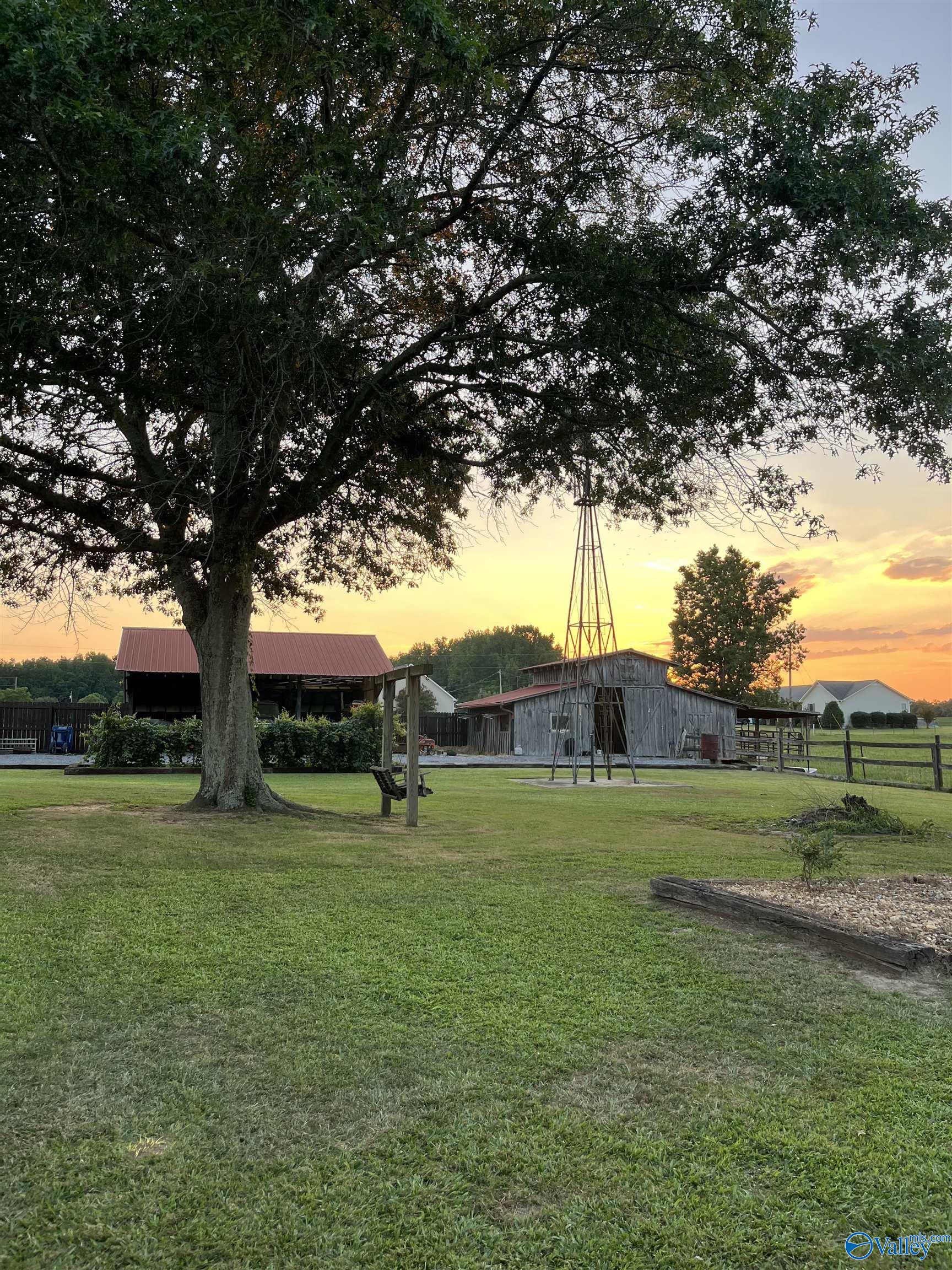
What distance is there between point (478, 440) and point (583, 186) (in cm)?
458

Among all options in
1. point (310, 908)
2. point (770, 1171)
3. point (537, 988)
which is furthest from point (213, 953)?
point (770, 1171)

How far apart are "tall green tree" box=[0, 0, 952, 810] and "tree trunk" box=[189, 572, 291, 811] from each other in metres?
0.04

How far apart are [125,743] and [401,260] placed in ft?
57.2

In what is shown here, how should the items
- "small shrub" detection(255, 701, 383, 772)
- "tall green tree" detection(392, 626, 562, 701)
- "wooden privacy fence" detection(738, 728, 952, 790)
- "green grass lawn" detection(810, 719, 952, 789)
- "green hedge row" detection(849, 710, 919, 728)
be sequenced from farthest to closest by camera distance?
"tall green tree" detection(392, 626, 562, 701) → "green hedge row" detection(849, 710, 919, 728) → "small shrub" detection(255, 701, 383, 772) → "green grass lawn" detection(810, 719, 952, 789) → "wooden privacy fence" detection(738, 728, 952, 790)

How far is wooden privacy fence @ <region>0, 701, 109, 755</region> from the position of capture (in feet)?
110

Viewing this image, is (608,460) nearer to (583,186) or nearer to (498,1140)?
(583,186)

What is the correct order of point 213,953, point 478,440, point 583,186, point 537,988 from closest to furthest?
1. point 537,988
2. point 213,953
3. point 583,186
4. point 478,440

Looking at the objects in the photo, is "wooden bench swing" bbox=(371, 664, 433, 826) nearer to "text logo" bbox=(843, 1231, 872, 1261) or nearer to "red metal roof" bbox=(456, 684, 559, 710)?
"text logo" bbox=(843, 1231, 872, 1261)

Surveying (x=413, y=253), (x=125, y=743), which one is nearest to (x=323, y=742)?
(x=125, y=743)

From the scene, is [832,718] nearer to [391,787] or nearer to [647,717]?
[647,717]

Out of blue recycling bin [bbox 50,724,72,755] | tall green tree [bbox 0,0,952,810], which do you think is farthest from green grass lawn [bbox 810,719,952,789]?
blue recycling bin [bbox 50,724,72,755]

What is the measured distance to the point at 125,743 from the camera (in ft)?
80.6

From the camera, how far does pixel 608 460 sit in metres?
14.3
